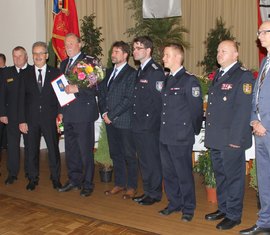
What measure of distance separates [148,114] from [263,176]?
1.24m

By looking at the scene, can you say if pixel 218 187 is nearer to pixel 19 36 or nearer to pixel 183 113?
pixel 183 113

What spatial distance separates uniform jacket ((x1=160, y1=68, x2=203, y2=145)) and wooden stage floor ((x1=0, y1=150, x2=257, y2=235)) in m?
0.72

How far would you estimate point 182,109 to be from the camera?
372 cm

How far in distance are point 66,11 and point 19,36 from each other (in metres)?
0.94

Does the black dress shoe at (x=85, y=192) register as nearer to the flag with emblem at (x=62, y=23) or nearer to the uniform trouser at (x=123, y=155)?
the uniform trouser at (x=123, y=155)

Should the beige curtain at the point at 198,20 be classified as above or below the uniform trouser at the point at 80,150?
above

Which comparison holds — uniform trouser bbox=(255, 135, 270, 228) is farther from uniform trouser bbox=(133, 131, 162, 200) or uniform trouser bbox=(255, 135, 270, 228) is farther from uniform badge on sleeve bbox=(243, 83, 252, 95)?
uniform trouser bbox=(133, 131, 162, 200)

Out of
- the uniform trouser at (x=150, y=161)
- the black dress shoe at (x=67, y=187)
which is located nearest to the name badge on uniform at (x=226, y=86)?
the uniform trouser at (x=150, y=161)

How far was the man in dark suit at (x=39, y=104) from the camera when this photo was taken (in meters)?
4.77

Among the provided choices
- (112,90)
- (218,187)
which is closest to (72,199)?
(112,90)

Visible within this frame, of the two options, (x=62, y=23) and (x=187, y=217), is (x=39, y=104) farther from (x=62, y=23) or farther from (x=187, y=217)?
(x=62, y=23)

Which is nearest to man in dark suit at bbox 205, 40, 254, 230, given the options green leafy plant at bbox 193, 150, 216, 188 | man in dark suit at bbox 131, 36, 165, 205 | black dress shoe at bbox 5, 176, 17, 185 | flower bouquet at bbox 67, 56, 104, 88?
green leafy plant at bbox 193, 150, 216, 188

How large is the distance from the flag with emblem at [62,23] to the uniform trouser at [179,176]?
3.97 meters

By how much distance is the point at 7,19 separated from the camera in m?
7.67
